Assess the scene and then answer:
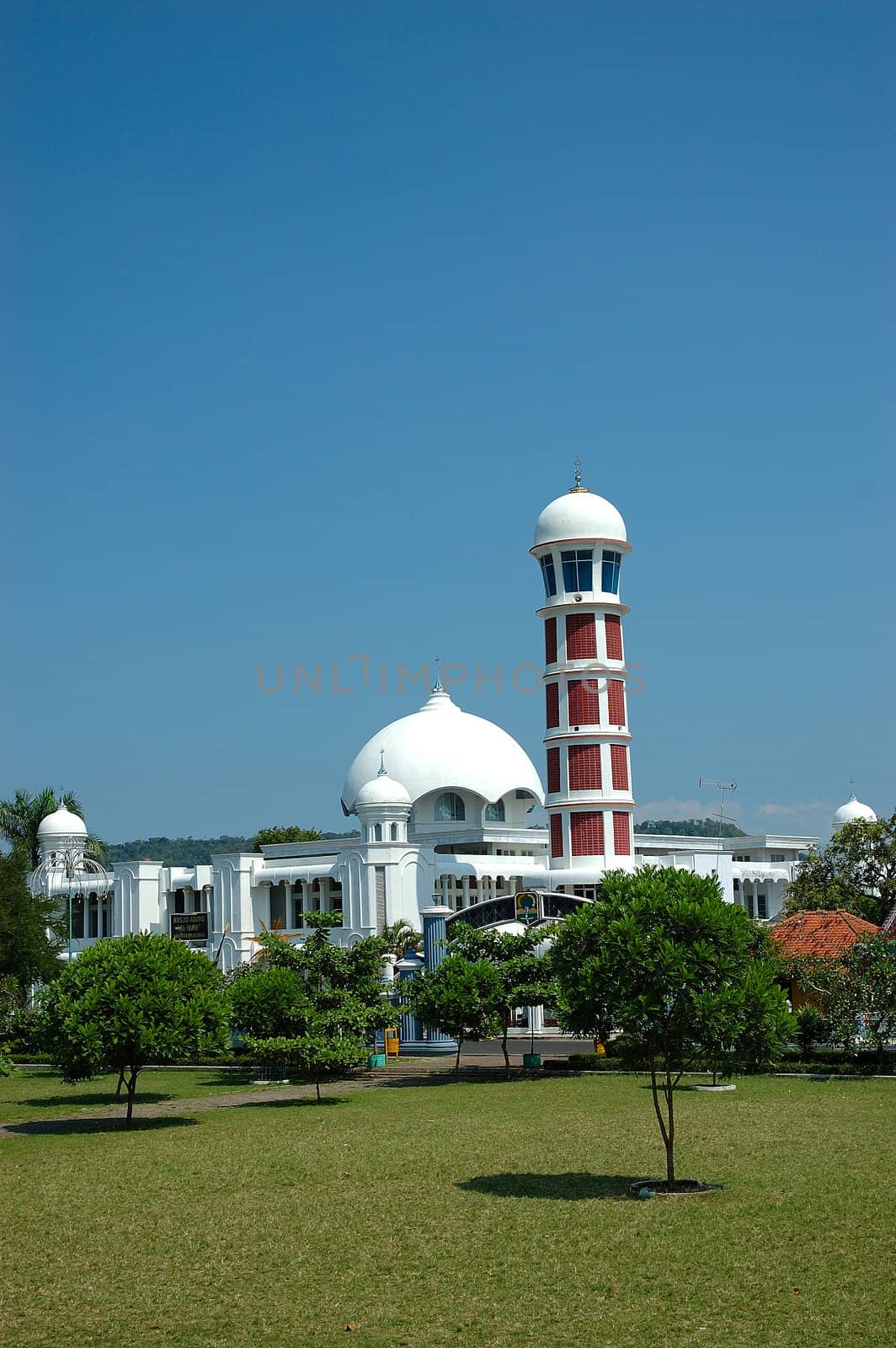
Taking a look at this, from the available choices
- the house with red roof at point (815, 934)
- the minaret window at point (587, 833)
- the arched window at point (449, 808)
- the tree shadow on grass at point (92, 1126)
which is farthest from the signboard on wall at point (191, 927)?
the tree shadow on grass at point (92, 1126)

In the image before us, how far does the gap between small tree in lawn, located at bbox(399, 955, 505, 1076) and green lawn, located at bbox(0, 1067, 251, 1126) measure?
4.50m

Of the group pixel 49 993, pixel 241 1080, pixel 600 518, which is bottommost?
pixel 241 1080

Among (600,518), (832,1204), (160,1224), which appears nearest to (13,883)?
(600,518)

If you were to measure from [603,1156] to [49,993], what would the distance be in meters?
11.0

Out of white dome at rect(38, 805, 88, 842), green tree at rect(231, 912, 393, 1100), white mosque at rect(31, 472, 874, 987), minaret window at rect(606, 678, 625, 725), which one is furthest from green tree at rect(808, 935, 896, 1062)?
white dome at rect(38, 805, 88, 842)

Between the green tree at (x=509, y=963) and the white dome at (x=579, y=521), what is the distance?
22228 millimetres

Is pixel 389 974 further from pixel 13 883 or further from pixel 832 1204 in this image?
pixel 832 1204

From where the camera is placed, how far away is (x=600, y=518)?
52.0 metres

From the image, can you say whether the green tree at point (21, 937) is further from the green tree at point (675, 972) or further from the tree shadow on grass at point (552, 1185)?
the green tree at point (675, 972)

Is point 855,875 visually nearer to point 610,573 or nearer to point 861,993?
point 610,573

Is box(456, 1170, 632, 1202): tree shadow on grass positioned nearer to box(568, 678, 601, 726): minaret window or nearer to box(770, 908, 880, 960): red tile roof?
box(770, 908, 880, 960): red tile roof

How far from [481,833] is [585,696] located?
1052cm

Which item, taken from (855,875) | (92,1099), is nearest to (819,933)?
(855,875)

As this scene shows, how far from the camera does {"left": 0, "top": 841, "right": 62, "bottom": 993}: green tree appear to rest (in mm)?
39062
